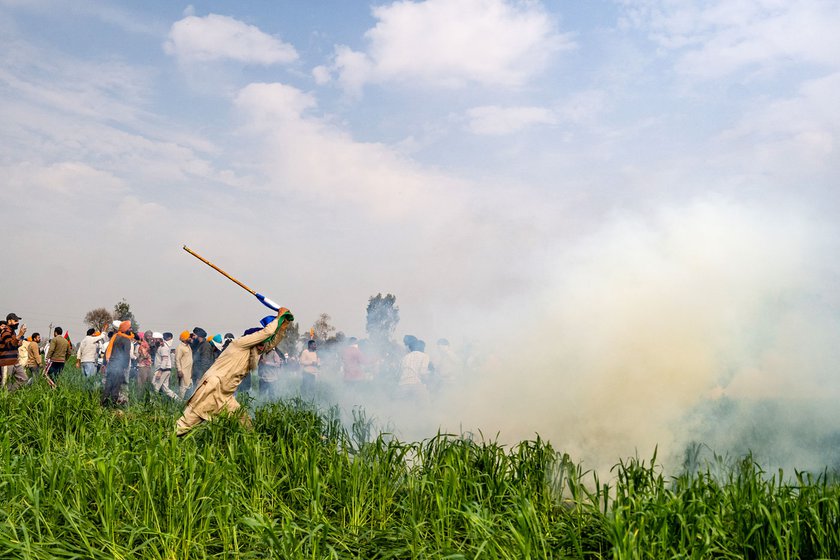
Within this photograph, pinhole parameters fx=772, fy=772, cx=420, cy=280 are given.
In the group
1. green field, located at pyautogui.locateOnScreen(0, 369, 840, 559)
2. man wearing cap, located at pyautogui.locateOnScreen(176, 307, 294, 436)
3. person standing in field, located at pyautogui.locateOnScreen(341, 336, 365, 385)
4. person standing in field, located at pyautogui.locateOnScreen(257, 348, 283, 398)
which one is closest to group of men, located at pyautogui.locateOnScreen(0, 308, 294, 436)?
man wearing cap, located at pyautogui.locateOnScreen(176, 307, 294, 436)

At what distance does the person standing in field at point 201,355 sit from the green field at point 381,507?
8.06 meters

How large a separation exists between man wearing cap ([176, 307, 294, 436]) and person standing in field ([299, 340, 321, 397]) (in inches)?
247

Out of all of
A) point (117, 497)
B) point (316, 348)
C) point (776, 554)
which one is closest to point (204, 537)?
point (117, 497)

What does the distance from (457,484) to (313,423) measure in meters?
3.42

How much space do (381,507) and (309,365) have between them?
1040cm

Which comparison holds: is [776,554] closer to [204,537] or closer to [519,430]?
[204,537]

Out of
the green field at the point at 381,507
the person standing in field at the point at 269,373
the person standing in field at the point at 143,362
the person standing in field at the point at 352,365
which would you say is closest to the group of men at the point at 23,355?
the person standing in field at the point at 143,362

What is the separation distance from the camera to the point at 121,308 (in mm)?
57219

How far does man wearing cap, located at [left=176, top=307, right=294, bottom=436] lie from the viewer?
8.93 m

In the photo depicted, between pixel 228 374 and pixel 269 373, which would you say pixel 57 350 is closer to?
pixel 269 373

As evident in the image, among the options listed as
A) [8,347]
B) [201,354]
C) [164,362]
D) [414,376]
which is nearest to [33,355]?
[8,347]

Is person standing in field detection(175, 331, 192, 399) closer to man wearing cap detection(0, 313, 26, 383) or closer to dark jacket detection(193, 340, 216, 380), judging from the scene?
dark jacket detection(193, 340, 216, 380)

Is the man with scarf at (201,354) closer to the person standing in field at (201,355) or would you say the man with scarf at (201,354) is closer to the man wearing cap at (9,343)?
the person standing in field at (201,355)

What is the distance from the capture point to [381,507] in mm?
5984
